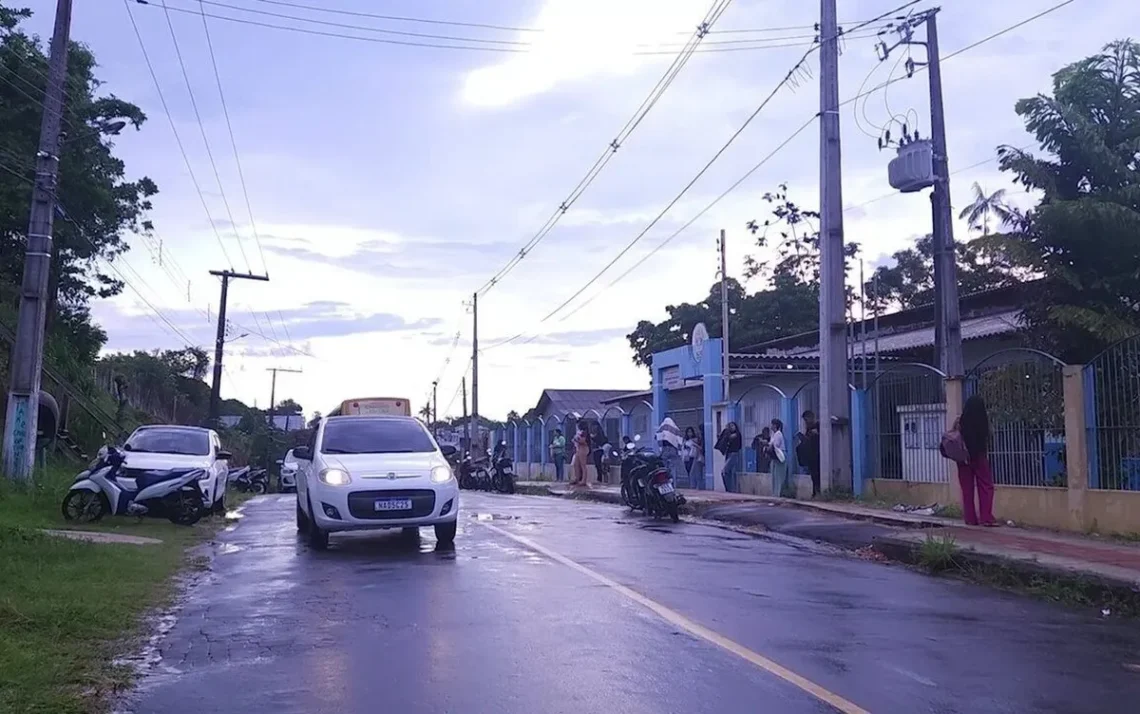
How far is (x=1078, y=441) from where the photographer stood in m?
14.0

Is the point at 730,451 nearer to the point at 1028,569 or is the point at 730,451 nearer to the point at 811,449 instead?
the point at 811,449

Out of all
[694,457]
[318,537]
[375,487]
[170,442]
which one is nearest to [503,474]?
[694,457]

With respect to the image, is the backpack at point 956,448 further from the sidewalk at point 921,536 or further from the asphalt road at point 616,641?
the asphalt road at point 616,641

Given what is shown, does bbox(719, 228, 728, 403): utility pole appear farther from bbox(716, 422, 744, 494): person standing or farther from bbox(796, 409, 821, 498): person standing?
bbox(796, 409, 821, 498): person standing

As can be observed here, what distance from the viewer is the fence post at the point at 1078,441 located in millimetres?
13969

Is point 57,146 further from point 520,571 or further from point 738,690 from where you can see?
point 738,690

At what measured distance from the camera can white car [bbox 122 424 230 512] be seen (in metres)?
17.1

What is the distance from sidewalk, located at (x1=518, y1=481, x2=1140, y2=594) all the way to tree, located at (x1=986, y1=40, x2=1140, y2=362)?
4694 mm

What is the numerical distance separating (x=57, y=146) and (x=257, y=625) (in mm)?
12978

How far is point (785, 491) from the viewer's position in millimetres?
22344

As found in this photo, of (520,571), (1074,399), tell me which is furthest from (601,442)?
(520,571)

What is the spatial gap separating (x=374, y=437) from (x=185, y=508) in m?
4.35

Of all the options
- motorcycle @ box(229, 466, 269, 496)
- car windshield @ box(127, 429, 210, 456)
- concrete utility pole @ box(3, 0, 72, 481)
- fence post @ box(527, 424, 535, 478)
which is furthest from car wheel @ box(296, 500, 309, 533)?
fence post @ box(527, 424, 535, 478)

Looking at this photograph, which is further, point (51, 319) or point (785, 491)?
point (51, 319)
